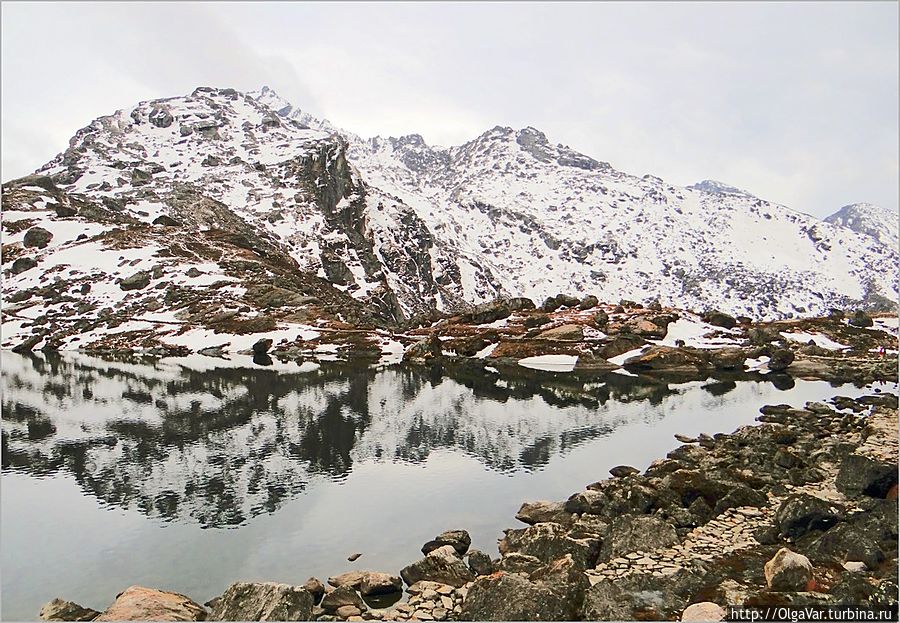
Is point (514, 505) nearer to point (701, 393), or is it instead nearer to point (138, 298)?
point (701, 393)

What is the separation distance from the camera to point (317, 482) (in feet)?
101

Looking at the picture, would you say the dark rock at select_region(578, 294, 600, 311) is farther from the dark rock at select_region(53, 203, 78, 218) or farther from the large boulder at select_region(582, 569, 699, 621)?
the dark rock at select_region(53, 203, 78, 218)

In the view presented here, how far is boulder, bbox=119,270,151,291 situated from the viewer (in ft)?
422

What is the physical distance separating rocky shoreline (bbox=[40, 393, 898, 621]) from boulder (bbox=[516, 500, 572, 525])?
0.06 meters

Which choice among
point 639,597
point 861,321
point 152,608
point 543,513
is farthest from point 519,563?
point 861,321

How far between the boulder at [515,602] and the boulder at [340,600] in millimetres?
3164

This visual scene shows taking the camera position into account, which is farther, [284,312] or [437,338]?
[284,312]

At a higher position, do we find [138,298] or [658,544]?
[138,298]

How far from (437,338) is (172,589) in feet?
278

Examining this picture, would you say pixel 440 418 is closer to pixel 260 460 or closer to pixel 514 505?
pixel 260 460

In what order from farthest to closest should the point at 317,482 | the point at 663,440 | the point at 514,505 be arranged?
the point at 663,440
the point at 317,482
the point at 514,505

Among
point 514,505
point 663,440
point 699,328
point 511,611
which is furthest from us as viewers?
point 699,328

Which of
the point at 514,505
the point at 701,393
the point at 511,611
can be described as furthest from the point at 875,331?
the point at 511,611

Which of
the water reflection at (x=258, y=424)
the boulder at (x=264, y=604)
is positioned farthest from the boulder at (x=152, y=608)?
the water reflection at (x=258, y=424)
